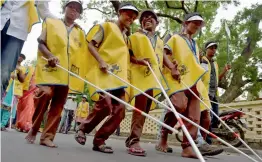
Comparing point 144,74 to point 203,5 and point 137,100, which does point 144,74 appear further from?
point 203,5

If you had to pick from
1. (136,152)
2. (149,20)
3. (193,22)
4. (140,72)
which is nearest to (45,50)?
(140,72)

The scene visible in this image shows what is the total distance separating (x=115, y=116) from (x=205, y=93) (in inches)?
69.3

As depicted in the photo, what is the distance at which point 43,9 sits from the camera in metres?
3.68

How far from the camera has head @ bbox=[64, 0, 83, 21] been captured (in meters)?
3.97

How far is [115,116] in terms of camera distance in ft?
11.7

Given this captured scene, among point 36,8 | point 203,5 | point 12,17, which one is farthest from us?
point 203,5

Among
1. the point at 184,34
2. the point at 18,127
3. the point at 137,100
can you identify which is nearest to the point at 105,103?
the point at 137,100

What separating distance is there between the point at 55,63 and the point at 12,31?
60 cm

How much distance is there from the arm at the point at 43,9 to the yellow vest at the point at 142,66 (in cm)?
98

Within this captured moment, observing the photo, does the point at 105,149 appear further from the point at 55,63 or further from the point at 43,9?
the point at 43,9

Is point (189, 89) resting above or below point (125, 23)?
below

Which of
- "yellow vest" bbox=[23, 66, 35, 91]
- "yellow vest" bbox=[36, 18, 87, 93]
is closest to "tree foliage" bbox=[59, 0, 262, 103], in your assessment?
"yellow vest" bbox=[23, 66, 35, 91]

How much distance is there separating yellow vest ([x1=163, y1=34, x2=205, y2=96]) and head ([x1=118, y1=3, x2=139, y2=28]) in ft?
2.33

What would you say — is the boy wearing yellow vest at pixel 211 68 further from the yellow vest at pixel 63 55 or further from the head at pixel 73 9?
the head at pixel 73 9
